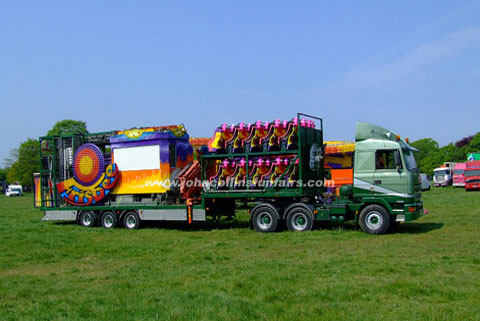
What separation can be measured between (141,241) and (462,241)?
9.42m

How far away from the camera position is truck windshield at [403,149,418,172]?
15.0 metres

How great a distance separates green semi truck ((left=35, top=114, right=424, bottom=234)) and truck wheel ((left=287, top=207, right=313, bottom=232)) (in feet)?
0.11

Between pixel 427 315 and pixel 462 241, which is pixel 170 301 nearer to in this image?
pixel 427 315

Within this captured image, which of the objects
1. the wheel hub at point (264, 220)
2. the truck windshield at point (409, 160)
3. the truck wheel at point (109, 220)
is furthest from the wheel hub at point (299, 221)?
the truck wheel at point (109, 220)

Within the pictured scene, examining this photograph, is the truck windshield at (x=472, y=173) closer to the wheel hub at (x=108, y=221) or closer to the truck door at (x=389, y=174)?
the truck door at (x=389, y=174)

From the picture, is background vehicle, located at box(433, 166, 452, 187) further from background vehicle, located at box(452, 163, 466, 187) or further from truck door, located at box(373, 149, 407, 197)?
truck door, located at box(373, 149, 407, 197)

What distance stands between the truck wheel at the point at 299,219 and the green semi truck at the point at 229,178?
0.11ft

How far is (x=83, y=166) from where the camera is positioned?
67.4 feet

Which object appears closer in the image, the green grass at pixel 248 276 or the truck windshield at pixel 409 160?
the green grass at pixel 248 276

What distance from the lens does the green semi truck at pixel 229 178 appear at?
49.9ft

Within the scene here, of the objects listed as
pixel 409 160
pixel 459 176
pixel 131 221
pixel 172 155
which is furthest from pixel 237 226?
pixel 459 176

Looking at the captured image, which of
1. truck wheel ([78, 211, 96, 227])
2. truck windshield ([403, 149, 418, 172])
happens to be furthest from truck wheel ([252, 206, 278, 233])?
truck wheel ([78, 211, 96, 227])

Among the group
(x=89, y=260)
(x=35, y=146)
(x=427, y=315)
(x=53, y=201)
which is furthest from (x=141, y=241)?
(x=35, y=146)

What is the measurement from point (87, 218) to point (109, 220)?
4.23ft
